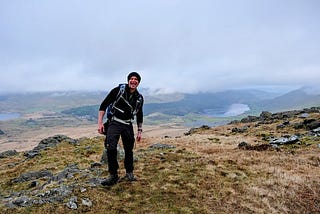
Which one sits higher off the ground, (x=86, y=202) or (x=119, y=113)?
(x=119, y=113)

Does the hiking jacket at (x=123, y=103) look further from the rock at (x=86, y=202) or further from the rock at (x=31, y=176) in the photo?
the rock at (x=31, y=176)

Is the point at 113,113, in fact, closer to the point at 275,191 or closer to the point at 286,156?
the point at 275,191

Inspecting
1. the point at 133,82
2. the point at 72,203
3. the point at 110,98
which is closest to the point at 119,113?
the point at 110,98

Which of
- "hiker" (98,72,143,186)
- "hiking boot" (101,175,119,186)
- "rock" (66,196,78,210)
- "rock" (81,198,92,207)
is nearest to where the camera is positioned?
"rock" (66,196,78,210)

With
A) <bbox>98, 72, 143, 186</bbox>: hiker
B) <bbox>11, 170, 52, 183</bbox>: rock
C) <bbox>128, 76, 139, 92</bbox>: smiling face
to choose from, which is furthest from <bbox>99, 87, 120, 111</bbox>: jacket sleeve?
<bbox>11, 170, 52, 183</bbox>: rock

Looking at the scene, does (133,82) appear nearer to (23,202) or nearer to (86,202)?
(86,202)

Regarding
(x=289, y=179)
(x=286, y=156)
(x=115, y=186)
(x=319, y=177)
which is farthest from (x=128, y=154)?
(x=286, y=156)

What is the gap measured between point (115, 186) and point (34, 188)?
16.5 feet

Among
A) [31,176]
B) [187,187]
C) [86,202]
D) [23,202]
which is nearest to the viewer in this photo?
[86,202]

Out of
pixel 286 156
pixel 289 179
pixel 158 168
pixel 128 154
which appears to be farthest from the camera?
pixel 286 156

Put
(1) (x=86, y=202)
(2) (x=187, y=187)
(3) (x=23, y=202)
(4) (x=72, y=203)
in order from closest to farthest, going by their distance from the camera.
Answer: (4) (x=72, y=203), (1) (x=86, y=202), (3) (x=23, y=202), (2) (x=187, y=187)

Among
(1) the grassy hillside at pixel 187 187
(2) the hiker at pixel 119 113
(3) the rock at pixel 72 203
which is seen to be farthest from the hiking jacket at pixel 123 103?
(3) the rock at pixel 72 203

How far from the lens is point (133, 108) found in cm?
1417

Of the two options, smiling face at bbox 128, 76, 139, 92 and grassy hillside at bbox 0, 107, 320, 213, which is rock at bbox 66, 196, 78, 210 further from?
smiling face at bbox 128, 76, 139, 92
